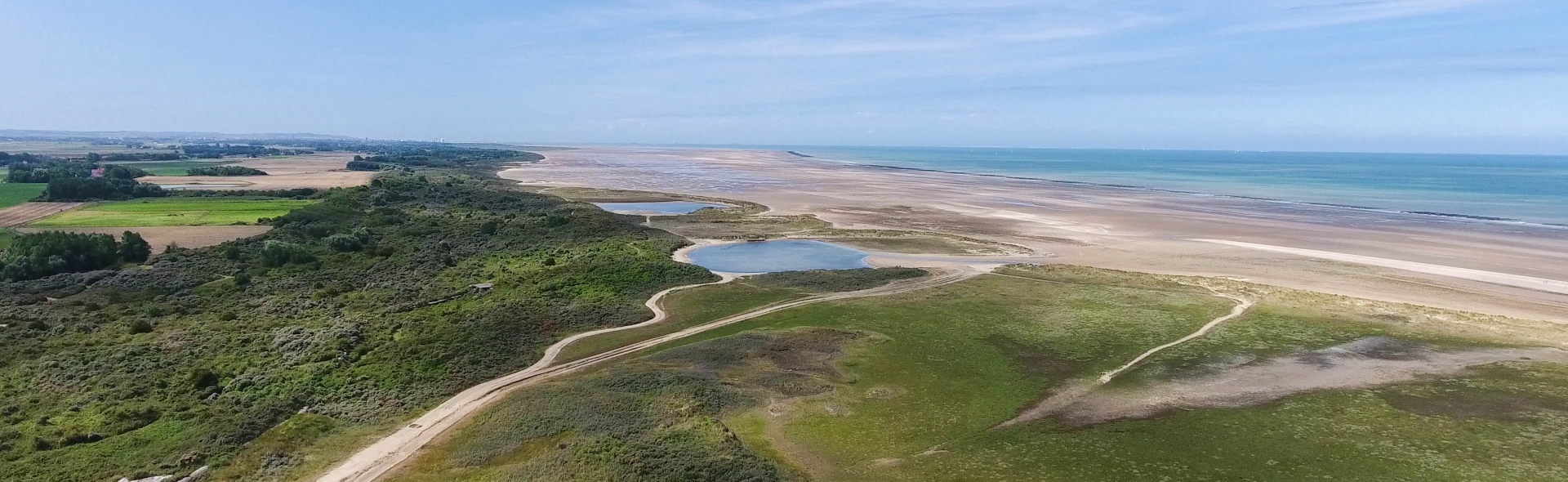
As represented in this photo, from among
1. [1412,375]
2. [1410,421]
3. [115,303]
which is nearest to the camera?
[1410,421]

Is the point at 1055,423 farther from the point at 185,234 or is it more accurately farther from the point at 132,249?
the point at 185,234

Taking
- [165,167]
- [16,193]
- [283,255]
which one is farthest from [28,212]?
[165,167]

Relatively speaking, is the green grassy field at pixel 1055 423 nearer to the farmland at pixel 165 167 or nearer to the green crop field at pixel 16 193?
the green crop field at pixel 16 193

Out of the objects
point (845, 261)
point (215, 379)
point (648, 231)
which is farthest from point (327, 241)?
point (845, 261)

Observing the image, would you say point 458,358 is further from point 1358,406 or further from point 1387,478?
point 1358,406

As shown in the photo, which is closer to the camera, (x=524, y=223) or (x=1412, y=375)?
(x=1412, y=375)

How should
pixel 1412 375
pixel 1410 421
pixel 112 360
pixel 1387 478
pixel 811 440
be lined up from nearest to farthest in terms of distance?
pixel 1387 478 < pixel 811 440 < pixel 1410 421 < pixel 112 360 < pixel 1412 375

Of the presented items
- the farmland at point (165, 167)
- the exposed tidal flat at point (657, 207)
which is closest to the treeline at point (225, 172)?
the farmland at point (165, 167)
